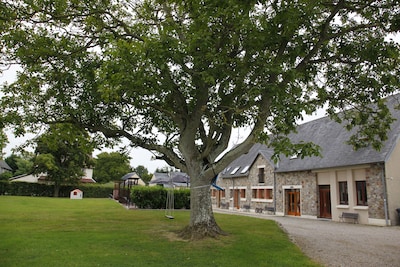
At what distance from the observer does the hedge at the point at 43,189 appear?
4075cm

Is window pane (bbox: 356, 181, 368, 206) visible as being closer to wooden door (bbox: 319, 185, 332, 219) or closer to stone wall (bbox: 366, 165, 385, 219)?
stone wall (bbox: 366, 165, 385, 219)

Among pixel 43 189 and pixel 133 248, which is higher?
pixel 43 189

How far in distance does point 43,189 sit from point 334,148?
126 ft

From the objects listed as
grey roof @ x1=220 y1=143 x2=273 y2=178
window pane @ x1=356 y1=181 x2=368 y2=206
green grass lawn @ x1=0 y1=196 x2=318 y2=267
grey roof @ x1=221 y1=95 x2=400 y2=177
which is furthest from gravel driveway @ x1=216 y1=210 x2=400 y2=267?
grey roof @ x1=220 y1=143 x2=273 y2=178

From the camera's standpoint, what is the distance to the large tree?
816 centimetres

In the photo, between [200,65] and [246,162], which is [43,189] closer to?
[246,162]

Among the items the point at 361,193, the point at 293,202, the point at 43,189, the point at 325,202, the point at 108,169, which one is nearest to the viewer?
the point at 361,193

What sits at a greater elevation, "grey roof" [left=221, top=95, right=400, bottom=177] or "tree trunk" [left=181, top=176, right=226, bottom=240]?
"grey roof" [left=221, top=95, right=400, bottom=177]

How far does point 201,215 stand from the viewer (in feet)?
33.1

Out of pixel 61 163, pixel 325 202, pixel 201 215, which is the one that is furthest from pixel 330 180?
pixel 61 163

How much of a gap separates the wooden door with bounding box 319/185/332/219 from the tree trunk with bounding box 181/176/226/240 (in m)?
14.1

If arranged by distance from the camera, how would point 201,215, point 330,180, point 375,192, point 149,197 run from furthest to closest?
point 149,197 → point 330,180 → point 375,192 → point 201,215

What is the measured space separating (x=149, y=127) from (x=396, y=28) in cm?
896

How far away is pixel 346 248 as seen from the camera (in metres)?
9.70
